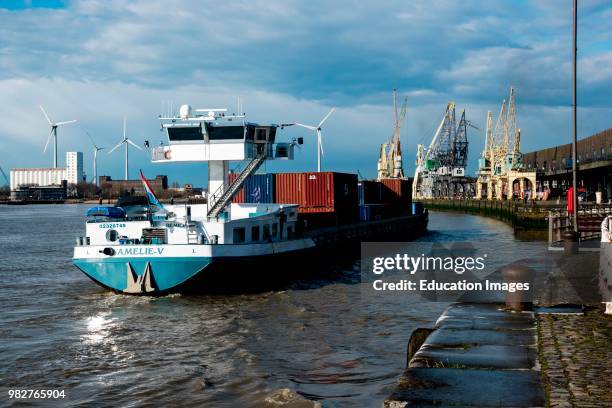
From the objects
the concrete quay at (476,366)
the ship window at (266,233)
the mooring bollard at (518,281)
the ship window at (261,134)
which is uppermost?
the ship window at (261,134)

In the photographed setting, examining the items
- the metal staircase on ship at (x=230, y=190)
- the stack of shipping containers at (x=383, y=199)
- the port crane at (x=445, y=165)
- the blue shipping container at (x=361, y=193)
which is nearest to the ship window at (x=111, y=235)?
the metal staircase on ship at (x=230, y=190)

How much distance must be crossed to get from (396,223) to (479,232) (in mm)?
14879

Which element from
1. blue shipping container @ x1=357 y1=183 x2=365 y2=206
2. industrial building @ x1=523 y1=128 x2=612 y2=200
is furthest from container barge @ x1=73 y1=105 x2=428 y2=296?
industrial building @ x1=523 y1=128 x2=612 y2=200

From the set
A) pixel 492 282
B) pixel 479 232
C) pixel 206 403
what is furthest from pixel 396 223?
pixel 206 403

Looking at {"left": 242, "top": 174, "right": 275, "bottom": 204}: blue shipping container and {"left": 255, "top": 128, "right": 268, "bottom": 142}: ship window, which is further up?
{"left": 255, "top": 128, "right": 268, "bottom": 142}: ship window

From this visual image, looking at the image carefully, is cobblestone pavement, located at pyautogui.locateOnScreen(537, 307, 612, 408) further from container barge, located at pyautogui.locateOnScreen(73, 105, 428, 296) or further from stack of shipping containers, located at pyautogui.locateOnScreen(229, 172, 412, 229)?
stack of shipping containers, located at pyautogui.locateOnScreen(229, 172, 412, 229)

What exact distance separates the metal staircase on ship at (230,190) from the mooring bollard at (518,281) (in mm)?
16804

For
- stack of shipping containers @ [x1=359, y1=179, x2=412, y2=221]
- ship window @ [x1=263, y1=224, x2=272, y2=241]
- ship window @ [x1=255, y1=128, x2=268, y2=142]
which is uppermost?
ship window @ [x1=255, y1=128, x2=268, y2=142]

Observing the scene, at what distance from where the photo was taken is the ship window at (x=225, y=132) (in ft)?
106

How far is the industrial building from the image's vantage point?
291 feet

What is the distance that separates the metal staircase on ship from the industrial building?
1875 inches

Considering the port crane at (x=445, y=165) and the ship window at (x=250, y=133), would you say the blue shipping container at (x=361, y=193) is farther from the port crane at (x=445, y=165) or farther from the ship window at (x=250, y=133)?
the port crane at (x=445, y=165)

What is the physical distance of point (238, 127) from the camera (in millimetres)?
32344

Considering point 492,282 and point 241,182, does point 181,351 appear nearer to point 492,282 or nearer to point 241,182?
point 492,282
